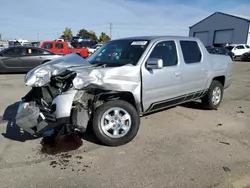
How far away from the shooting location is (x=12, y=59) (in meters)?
13.0

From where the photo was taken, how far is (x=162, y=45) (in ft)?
15.9

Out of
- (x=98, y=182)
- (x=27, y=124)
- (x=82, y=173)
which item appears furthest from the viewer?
(x=27, y=124)

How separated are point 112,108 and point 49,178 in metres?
1.42

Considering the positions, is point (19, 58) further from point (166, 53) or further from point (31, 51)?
point (166, 53)

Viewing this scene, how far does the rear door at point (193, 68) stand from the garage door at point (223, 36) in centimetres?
4011

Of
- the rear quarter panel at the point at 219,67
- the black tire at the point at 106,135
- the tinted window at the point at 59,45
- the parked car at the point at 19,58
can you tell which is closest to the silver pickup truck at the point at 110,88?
the black tire at the point at 106,135

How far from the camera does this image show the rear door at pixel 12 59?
42.5 ft

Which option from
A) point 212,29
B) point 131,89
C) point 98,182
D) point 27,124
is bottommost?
point 98,182

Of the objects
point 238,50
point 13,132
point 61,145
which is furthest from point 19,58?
point 238,50

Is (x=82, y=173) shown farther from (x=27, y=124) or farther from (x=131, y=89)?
(x=131, y=89)

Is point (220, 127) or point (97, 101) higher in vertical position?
point (97, 101)

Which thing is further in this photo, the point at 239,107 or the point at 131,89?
the point at 239,107

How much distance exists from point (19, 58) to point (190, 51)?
10318 mm

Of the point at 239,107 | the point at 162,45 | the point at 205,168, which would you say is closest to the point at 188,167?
the point at 205,168
